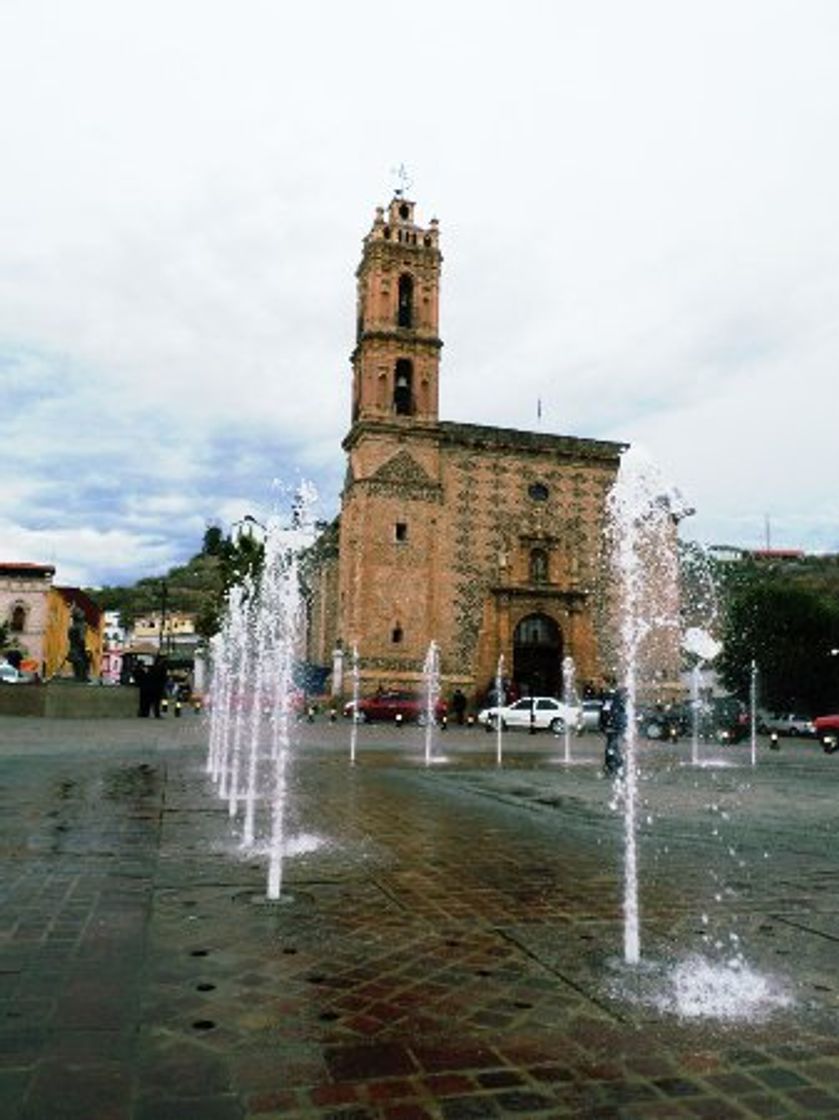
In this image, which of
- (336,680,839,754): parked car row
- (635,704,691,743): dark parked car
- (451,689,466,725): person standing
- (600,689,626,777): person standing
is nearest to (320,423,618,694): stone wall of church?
(451,689,466,725): person standing

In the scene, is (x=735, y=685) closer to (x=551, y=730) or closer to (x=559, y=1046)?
(x=551, y=730)

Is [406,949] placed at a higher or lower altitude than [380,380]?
lower

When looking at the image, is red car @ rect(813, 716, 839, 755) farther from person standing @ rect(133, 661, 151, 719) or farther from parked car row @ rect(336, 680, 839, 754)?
person standing @ rect(133, 661, 151, 719)

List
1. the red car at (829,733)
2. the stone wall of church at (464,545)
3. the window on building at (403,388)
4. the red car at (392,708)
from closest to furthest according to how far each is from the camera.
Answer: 1. the red car at (829,733)
2. the red car at (392,708)
3. the stone wall of church at (464,545)
4. the window on building at (403,388)

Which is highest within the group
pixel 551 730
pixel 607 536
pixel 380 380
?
pixel 380 380

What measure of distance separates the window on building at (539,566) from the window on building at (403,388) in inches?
356

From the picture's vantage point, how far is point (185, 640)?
108125mm

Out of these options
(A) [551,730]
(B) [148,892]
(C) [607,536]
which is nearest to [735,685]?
(C) [607,536]

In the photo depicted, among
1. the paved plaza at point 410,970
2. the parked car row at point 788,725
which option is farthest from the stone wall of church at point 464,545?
the paved plaza at point 410,970

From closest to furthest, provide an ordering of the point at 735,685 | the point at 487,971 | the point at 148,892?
the point at 487,971, the point at 148,892, the point at 735,685

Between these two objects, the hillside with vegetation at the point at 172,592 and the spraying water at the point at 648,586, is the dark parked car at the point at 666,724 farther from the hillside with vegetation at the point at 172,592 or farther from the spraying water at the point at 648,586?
the hillside with vegetation at the point at 172,592

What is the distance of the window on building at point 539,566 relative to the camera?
4294 centimetres

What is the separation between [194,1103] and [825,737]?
1080 inches

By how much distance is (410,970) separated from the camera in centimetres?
418
